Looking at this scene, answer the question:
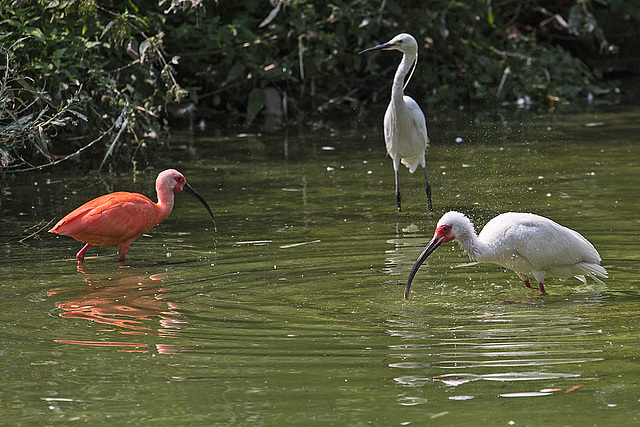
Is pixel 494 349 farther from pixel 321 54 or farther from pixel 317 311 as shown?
pixel 321 54

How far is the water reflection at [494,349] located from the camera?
12.6ft

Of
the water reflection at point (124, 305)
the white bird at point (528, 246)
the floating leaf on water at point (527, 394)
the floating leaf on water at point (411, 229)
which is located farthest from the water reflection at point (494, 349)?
the floating leaf on water at point (411, 229)

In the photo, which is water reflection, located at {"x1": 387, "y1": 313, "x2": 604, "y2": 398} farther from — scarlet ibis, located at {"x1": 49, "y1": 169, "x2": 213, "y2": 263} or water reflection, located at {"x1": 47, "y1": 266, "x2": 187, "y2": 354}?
scarlet ibis, located at {"x1": 49, "y1": 169, "x2": 213, "y2": 263}

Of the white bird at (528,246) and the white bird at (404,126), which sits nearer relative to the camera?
the white bird at (528,246)

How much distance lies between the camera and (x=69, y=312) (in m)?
5.17

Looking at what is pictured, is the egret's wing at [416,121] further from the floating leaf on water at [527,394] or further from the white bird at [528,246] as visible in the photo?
the floating leaf on water at [527,394]

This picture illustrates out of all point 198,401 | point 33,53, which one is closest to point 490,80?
point 33,53

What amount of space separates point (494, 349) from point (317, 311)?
1213 millimetres

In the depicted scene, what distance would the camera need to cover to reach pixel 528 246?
5535 mm

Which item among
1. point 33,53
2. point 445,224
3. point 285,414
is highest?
point 33,53

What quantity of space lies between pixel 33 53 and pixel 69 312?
5408mm

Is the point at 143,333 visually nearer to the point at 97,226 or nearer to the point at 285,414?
the point at 285,414

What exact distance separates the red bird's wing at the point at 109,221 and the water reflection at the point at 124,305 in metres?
0.37

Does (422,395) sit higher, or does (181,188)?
(181,188)
